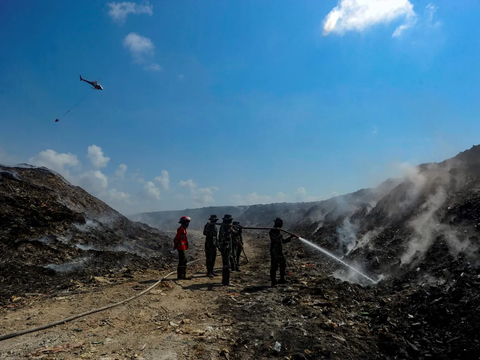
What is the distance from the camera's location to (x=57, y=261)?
402 inches

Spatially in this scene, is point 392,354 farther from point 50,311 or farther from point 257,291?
point 50,311

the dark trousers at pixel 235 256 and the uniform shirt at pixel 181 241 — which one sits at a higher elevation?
the uniform shirt at pixel 181 241

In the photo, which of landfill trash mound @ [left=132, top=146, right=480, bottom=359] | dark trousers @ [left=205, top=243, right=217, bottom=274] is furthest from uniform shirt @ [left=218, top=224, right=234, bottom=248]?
landfill trash mound @ [left=132, top=146, right=480, bottom=359]

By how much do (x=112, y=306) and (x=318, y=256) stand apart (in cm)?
1121

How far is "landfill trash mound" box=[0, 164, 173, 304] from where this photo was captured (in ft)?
29.7

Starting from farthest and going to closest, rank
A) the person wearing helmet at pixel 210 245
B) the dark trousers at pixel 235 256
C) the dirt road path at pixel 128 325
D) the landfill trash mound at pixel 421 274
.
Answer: the dark trousers at pixel 235 256 < the person wearing helmet at pixel 210 245 < the landfill trash mound at pixel 421 274 < the dirt road path at pixel 128 325

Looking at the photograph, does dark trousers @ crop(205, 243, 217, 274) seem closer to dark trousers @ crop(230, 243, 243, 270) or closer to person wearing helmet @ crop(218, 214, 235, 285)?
person wearing helmet @ crop(218, 214, 235, 285)

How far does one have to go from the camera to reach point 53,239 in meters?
11.4

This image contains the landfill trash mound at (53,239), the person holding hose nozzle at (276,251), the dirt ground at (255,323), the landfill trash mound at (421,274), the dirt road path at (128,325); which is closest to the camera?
the dirt road path at (128,325)

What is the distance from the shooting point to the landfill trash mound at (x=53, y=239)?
904 cm

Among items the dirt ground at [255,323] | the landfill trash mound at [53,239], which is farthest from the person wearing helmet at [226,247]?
the landfill trash mound at [53,239]

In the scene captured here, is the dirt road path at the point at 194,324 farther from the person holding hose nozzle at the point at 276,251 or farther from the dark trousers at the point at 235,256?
the dark trousers at the point at 235,256

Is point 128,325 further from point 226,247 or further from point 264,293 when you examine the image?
point 226,247

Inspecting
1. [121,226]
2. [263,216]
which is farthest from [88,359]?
Answer: [263,216]
